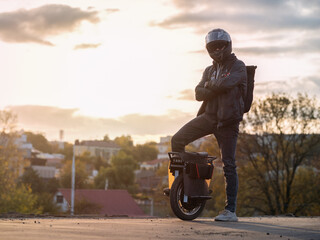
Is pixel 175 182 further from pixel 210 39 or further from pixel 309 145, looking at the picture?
pixel 309 145

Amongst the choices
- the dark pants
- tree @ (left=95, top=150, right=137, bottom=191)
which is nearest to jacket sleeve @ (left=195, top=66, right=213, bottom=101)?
the dark pants

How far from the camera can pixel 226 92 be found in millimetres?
7848

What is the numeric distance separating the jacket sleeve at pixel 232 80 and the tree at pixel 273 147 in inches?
1354

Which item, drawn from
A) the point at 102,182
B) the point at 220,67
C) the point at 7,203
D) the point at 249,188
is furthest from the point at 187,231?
the point at 102,182

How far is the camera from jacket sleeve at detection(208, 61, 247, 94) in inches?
303

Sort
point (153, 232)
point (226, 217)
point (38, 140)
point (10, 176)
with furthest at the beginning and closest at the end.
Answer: point (38, 140) → point (10, 176) → point (226, 217) → point (153, 232)

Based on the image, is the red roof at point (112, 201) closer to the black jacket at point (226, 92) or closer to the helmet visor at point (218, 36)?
the black jacket at point (226, 92)

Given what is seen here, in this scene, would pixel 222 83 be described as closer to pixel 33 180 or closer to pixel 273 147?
pixel 273 147

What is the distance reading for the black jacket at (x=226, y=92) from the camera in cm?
774

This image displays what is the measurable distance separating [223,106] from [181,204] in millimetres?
1320

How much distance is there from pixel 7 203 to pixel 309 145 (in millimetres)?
28770

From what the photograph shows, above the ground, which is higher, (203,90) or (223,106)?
(203,90)

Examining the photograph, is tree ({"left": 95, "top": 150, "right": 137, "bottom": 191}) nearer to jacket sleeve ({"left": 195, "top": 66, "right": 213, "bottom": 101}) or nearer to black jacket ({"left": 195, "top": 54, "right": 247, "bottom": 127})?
jacket sleeve ({"left": 195, "top": 66, "right": 213, "bottom": 101})

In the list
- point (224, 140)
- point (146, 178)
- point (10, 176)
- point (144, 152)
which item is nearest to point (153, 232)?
point (224, 140)
